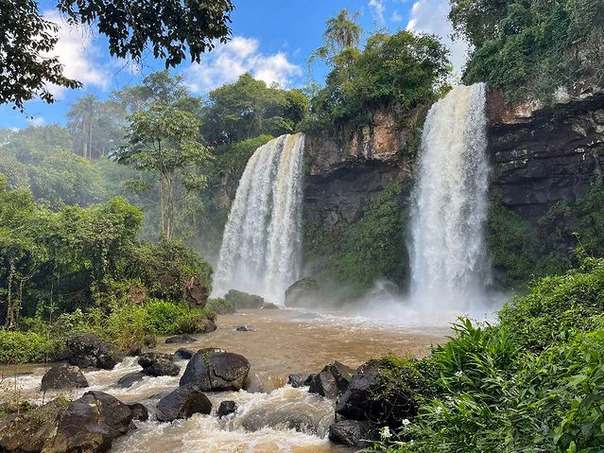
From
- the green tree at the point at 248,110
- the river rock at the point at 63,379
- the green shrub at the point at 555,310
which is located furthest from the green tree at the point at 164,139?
the green shrub at the point at 555,310

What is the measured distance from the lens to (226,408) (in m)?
7.05

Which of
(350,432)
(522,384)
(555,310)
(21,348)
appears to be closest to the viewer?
(522,384)

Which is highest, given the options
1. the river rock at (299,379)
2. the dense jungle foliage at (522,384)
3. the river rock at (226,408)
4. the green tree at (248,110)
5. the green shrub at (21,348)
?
the green tree at (248,110)

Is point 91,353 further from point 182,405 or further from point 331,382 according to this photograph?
point 331,382

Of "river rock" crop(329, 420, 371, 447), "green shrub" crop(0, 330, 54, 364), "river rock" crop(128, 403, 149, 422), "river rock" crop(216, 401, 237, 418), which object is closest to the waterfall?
"river rock" crop(216, 401, 237, 418)

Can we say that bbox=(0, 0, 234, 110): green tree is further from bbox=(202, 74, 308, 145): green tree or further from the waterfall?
bbox=(202, 74, 308, 145): green tree

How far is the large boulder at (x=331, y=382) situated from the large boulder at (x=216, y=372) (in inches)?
63.2

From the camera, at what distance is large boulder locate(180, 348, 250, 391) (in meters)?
8.12

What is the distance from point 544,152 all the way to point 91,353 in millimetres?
18031

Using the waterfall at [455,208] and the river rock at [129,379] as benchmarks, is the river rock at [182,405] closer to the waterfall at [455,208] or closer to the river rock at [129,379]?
the river rock at [129,379]

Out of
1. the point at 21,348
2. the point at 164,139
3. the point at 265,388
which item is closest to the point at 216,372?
the point at 265,388

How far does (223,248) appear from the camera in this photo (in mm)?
30375

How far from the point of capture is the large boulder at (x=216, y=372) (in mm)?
8117

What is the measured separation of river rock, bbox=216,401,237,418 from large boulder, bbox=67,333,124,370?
14.7 feet
